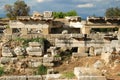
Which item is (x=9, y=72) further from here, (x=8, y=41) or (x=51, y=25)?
(x=51, y=25)

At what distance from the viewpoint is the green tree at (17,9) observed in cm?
6544

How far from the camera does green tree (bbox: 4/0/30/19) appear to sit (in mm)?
65438

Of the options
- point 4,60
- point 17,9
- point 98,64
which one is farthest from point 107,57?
point 17,9

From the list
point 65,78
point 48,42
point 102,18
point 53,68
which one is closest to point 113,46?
point 53,68

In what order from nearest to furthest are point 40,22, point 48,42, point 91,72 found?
point 91,72
point 48,42
point 40,22

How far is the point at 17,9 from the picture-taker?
6544 cm

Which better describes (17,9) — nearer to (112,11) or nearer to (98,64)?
(112,11)

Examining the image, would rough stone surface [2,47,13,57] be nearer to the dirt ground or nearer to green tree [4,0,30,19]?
the dirt ground

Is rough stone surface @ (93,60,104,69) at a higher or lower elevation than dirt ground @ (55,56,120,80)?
higher

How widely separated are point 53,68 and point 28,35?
156 inches

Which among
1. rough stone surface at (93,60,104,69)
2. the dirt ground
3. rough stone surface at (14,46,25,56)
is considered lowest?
the dirt ground

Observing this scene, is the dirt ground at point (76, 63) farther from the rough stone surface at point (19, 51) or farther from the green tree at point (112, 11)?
the green tree at point (112, 11)

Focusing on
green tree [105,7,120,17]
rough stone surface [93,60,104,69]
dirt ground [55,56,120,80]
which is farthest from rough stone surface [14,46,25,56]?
green tree [105,7,120,17]

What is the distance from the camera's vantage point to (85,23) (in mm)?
29844
